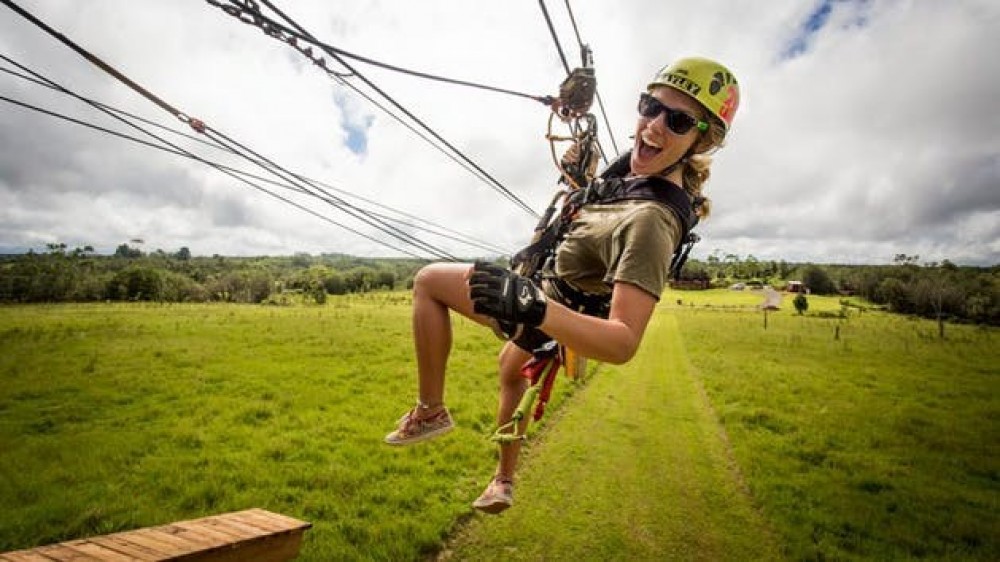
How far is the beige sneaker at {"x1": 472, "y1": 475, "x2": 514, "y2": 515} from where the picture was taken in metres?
4.27

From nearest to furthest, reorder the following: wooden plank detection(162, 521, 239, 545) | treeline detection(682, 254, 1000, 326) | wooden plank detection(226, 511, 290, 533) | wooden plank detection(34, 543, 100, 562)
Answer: wooden plank detection(34, 543, 100, 562)
wooden plank detection(162, 521, 239, 545)
wooden plank detection(226, 511, 290, 533)
treeline detection(682, 254, 1000, 326)

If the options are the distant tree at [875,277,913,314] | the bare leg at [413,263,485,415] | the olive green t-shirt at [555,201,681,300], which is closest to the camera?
the olive green t-shirt at [555,201,681,300]

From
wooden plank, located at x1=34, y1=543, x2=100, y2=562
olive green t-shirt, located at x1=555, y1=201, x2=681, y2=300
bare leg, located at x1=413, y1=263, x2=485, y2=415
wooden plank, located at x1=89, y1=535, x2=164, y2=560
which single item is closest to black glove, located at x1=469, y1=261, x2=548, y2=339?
olive green t-shirt, located at x1=555, y1=201, x2=681, y2=300

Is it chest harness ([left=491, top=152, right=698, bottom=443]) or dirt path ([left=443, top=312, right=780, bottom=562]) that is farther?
dirt path ([left=443, top=312, right=780, bottom=562])

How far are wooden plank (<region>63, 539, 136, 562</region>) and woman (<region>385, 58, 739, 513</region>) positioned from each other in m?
2.40

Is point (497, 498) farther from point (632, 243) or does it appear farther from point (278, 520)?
point (632, 243)

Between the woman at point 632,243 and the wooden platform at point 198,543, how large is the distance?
2.18 meters

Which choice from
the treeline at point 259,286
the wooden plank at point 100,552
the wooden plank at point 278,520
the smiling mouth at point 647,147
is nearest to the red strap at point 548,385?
the smiling mouth at point 647,147

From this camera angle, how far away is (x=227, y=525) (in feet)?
14.9

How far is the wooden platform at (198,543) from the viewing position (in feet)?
11.6

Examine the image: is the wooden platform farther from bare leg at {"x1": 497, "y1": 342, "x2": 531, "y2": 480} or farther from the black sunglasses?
the black sunglasses

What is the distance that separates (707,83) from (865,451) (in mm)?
12986

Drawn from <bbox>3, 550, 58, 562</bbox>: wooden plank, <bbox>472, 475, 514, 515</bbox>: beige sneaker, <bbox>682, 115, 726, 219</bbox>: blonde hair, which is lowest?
<bbox>3, 550, 58, 562</bbox>: wooden plank

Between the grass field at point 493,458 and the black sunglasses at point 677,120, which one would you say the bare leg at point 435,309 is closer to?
the black sunglasses at point 677,120
